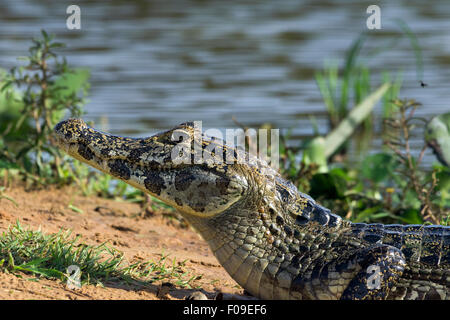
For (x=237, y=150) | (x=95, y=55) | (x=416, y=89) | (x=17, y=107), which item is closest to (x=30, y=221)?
(x=237, y=150)

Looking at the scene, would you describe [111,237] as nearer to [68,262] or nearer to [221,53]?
[68,262]

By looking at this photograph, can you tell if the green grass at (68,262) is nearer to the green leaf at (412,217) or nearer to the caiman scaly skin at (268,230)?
the caiman scaly skin at (268,230)

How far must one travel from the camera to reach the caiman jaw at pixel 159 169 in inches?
149

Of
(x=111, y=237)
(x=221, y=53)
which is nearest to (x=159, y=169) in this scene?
(x=111, y=237)

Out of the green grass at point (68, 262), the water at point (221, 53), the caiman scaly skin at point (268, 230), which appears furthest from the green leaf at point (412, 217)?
the water at point (221, 53)

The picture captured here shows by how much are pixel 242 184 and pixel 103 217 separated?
2.07 meters

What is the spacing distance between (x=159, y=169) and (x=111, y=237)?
3.75 feet

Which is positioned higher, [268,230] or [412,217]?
[268,230]

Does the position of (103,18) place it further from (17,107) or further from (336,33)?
(17,107)

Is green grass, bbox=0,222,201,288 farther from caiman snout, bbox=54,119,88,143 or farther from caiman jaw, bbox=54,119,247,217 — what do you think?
caiman snout, bbox=54,119,88,143

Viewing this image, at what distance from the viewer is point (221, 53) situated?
1363 centimetres

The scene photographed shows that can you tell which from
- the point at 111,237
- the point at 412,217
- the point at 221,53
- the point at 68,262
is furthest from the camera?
the point at 221,53

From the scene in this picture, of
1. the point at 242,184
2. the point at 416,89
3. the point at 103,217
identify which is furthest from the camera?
the point at 416,89

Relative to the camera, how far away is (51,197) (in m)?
5.77
